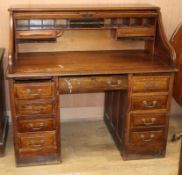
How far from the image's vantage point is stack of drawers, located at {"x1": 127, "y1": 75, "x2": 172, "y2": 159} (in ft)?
7.85

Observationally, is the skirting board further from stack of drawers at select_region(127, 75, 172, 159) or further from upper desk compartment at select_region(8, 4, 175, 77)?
stack of drawers at select_region(127, 75, 172, 159)

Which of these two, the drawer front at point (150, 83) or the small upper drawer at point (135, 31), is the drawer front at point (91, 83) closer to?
the drawer front at point (150, 83)

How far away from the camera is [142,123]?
8.22ft

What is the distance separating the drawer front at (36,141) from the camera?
242 centimetres

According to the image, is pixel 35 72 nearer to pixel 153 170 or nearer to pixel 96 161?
pixel 96 161

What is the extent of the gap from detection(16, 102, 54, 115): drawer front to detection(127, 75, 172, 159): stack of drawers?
24.1 inches

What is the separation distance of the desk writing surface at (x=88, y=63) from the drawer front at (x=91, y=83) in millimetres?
58

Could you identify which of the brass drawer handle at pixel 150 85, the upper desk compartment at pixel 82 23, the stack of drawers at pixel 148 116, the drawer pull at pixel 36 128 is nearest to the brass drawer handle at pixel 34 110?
the drawer pull at pixel 36 128

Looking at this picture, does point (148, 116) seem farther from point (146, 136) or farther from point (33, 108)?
point (33, 108)

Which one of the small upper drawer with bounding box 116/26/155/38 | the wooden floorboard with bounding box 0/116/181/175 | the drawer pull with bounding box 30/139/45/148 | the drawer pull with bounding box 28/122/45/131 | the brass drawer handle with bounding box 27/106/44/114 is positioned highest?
the small upper drawer with bounding box 116/26/155/38

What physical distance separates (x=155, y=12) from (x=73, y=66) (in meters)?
0.82

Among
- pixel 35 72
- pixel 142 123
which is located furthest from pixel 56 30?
pixel 142 123

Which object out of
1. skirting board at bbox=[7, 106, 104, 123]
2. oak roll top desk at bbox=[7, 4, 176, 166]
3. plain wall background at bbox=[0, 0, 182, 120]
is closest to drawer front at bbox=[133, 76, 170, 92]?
oak roll top desk at bbox=[7, 4, 176, 166]

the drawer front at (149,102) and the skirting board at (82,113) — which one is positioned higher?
the drawer front at (149,102)
